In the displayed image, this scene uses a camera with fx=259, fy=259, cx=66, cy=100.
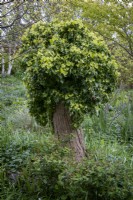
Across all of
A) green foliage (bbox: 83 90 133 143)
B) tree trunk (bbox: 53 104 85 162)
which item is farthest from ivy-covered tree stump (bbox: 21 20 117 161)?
green foliage (bbox: 83 90 133 143)

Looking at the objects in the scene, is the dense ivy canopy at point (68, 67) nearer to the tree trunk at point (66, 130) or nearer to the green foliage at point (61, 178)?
the tree trunk at point (66, 130)

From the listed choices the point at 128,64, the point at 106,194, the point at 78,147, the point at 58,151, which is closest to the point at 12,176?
the point at 58,151

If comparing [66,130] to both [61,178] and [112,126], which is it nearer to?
[61,178]

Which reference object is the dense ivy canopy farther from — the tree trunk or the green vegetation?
the green vegetation

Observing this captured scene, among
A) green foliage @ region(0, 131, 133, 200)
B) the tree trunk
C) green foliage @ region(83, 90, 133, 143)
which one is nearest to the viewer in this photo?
green foliage @ region(0, 131, 133, 200)

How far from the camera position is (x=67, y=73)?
3.01 meters

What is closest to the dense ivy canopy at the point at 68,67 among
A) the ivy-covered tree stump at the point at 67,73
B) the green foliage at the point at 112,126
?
the ivy-covered tree stump at the point at 67,73

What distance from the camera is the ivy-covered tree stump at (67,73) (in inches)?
119

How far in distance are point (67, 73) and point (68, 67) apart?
72mm

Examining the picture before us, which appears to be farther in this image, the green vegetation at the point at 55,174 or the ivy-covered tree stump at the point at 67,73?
the ivy-covered tree stump at the point at 67,73

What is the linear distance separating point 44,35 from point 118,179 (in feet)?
6.32

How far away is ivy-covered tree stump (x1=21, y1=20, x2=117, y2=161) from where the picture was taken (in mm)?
3016

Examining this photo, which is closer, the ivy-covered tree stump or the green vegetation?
the green vegetation

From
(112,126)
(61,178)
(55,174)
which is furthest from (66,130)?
(112,126)
